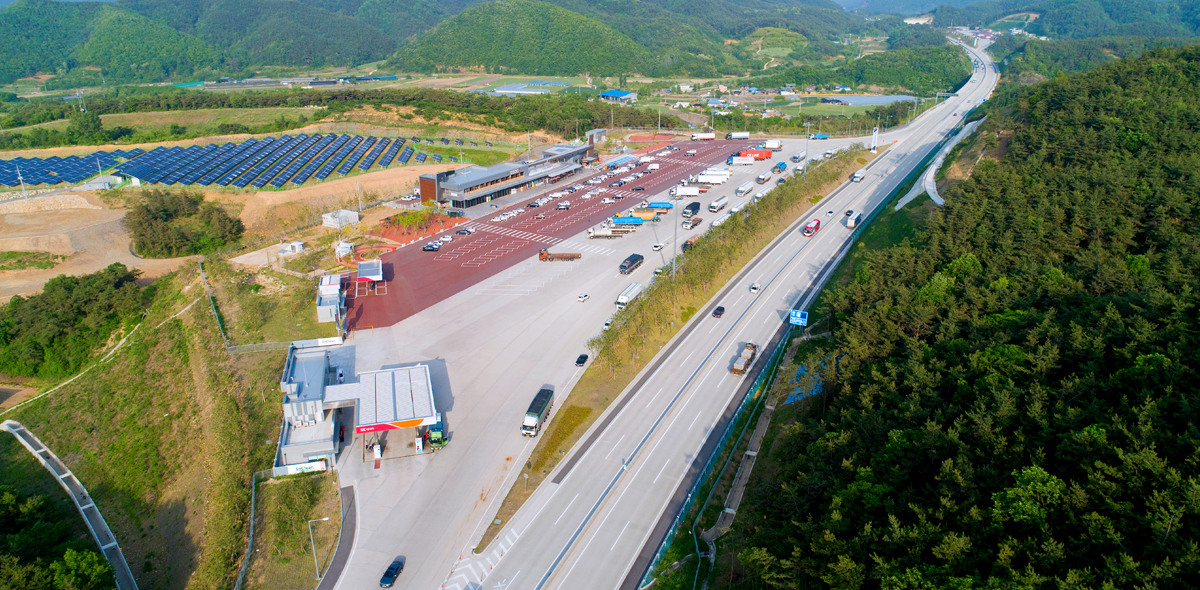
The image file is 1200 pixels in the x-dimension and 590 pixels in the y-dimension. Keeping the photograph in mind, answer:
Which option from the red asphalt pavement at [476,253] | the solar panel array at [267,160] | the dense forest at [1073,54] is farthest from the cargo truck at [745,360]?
the dense forest at [1073,54]

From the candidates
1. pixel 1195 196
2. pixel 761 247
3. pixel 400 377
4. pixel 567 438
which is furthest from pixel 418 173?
pixel 1195 196

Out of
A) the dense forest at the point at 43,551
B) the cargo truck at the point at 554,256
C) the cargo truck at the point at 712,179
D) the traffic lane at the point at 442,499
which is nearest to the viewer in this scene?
the dense forest at the point at 43,551

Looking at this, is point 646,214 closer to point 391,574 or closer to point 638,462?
point 638,462

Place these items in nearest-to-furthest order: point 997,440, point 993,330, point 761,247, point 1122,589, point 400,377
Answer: point 1122,589, point 997,440, point 993,330, point 400,377, point 761,247

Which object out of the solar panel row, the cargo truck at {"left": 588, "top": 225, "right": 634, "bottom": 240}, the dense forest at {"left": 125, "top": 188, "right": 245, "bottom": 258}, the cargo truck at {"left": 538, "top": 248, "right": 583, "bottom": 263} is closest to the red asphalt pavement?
the cargo truck at {"left": 538, "top": 248, "right": 583, "bottom": 263}

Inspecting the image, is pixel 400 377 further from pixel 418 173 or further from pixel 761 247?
pixel 418 173

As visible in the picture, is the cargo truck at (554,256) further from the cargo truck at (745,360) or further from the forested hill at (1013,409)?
the forested hill at (1013,409)

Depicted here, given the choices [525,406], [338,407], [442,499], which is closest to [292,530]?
[442,499]
